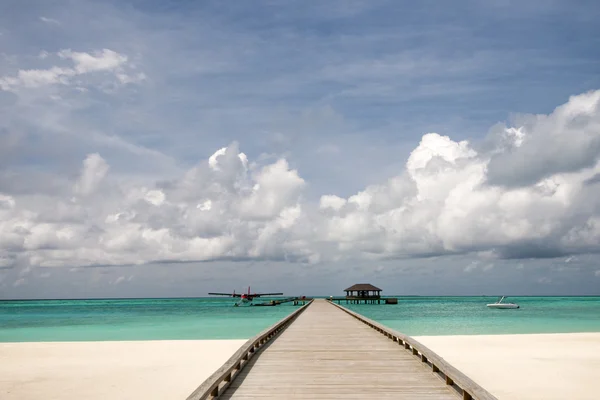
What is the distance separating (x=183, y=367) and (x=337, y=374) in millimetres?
8283

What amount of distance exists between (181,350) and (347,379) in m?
13.5

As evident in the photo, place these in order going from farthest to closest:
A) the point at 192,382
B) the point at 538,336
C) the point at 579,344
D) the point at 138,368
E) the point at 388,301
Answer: the point at 388,301
the point at 538,336
the point at 579,344
the point at 138,368
the point at 192,382

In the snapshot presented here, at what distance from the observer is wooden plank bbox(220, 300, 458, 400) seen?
750cm

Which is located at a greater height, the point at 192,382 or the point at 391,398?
the point at 391,398

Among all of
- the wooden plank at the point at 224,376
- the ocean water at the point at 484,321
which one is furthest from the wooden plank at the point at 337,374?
the ocean water at the point at 484,321

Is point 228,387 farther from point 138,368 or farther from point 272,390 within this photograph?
point 138,368

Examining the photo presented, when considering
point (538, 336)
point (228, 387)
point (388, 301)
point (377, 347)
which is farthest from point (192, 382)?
point (388, 301)

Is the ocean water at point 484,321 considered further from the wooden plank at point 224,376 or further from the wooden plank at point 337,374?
the wooden plank at point 224,376

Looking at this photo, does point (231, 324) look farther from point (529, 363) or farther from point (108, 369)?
point (529, 363)

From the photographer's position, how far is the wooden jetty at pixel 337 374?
733 centimetres

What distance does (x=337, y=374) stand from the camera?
350 inches

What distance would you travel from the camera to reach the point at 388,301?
80.8 meters

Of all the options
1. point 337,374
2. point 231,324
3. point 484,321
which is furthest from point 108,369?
point 484,321

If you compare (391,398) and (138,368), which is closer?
(391,398)
